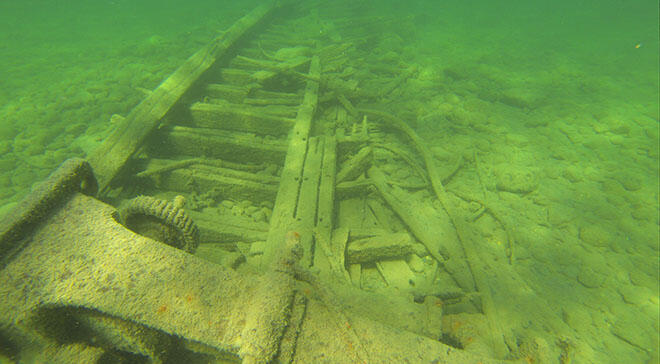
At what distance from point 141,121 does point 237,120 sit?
4.22 ft

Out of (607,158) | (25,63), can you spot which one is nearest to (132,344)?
(607,158)

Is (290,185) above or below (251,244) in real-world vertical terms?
above

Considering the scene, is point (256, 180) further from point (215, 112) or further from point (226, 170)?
point (215, 112)

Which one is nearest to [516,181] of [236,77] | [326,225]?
[326,225]

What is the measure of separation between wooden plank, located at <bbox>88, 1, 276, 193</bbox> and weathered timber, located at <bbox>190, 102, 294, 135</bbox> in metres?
0.43

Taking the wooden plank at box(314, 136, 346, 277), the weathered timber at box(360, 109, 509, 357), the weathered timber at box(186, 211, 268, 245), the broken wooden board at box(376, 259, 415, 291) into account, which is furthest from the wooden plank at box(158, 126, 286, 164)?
the weathered timber at box(360, 109, 509, 357)

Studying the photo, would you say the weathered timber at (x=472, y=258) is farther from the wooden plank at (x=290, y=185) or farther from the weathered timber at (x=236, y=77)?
the weathered timber at (x=236, y=77)

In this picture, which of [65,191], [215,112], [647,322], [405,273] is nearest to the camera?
[65,191]

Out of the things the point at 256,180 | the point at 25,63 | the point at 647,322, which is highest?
the point at 256,180

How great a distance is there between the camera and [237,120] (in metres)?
4.21

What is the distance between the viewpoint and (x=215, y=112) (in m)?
4.16

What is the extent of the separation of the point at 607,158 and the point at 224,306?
327 inches

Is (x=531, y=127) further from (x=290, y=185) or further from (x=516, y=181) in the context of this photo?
(x=290, y=185)

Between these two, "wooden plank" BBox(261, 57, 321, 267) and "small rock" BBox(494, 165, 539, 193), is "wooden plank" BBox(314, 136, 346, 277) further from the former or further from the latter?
"small rock" BBox(494, 165, 539, 193)
